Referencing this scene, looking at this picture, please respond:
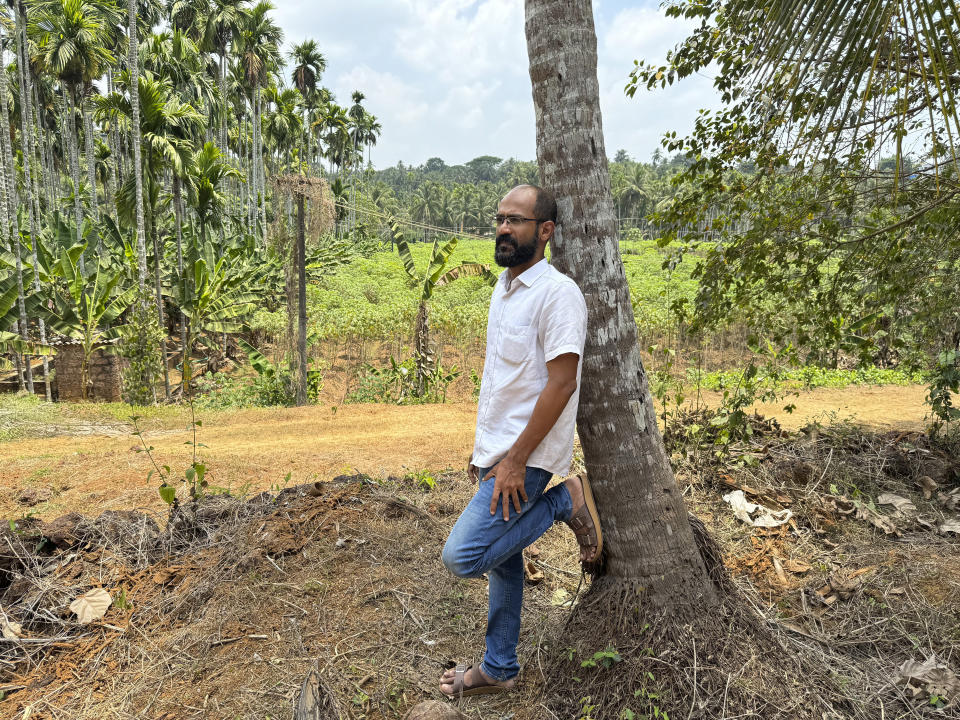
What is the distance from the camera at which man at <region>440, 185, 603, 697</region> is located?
201 centimetres

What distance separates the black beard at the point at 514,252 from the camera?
7.17ft

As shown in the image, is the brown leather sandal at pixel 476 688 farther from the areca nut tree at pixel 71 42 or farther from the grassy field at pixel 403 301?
the areca nut tree at pixel 71 42

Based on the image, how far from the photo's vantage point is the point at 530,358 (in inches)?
82.0

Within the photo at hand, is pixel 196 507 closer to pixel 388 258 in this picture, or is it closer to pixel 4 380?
pixel 4 380

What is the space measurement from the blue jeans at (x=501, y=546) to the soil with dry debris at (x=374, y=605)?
22 cm

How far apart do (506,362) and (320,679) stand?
59.0 inches

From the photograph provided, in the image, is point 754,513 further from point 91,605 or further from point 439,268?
point 439,268

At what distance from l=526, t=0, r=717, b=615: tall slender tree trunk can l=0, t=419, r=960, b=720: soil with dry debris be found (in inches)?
14.7

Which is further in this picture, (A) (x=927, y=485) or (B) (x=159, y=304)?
(B) (x=159, y=304)

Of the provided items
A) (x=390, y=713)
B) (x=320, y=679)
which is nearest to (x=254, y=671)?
(x=320, y=679)

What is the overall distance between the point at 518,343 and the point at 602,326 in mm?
421

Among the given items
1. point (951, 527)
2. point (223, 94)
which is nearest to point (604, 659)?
point (951, 527)

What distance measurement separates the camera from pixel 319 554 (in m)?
3.29

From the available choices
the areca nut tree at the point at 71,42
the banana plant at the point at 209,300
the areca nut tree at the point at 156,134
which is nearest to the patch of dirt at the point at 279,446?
the banana plant at the point at 209,300
